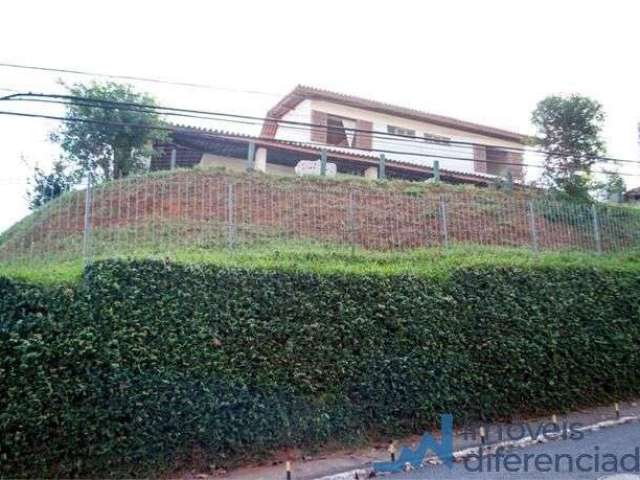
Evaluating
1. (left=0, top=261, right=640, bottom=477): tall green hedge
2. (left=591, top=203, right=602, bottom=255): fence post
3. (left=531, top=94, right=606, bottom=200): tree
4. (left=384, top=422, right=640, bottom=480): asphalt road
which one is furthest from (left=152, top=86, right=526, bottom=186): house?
(left=384, top=422, right=640, bottom=480): asphalt road

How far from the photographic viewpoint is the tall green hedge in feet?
15.2

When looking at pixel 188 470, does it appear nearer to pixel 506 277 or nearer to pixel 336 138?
pixel 506 277

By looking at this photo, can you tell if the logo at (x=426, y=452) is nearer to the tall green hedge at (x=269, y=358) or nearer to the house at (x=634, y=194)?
the tall green hedge at (x=269, y=358)

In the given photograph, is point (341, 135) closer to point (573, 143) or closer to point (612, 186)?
point (573, 143)

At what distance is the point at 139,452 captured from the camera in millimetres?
4805

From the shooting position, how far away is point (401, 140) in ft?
53.5

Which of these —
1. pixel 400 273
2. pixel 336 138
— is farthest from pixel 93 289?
pixel 336 138

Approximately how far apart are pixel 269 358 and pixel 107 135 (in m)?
7.89

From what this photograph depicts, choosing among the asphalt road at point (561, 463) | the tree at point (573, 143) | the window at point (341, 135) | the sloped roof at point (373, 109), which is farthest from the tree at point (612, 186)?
the asphalt road at point (561, 463)

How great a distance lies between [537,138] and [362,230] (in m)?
6.46

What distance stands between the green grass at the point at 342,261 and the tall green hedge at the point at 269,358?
15 centimetres

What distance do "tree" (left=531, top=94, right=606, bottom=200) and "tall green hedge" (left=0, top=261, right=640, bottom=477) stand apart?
5897mm

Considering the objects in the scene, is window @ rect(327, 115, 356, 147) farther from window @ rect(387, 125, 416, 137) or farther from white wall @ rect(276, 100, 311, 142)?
window @ rect(387, 125, 416, 137)

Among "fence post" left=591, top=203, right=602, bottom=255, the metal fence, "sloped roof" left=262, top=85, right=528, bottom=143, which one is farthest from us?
"sloped roof" left=262, top=85, right=528, bottom=143
